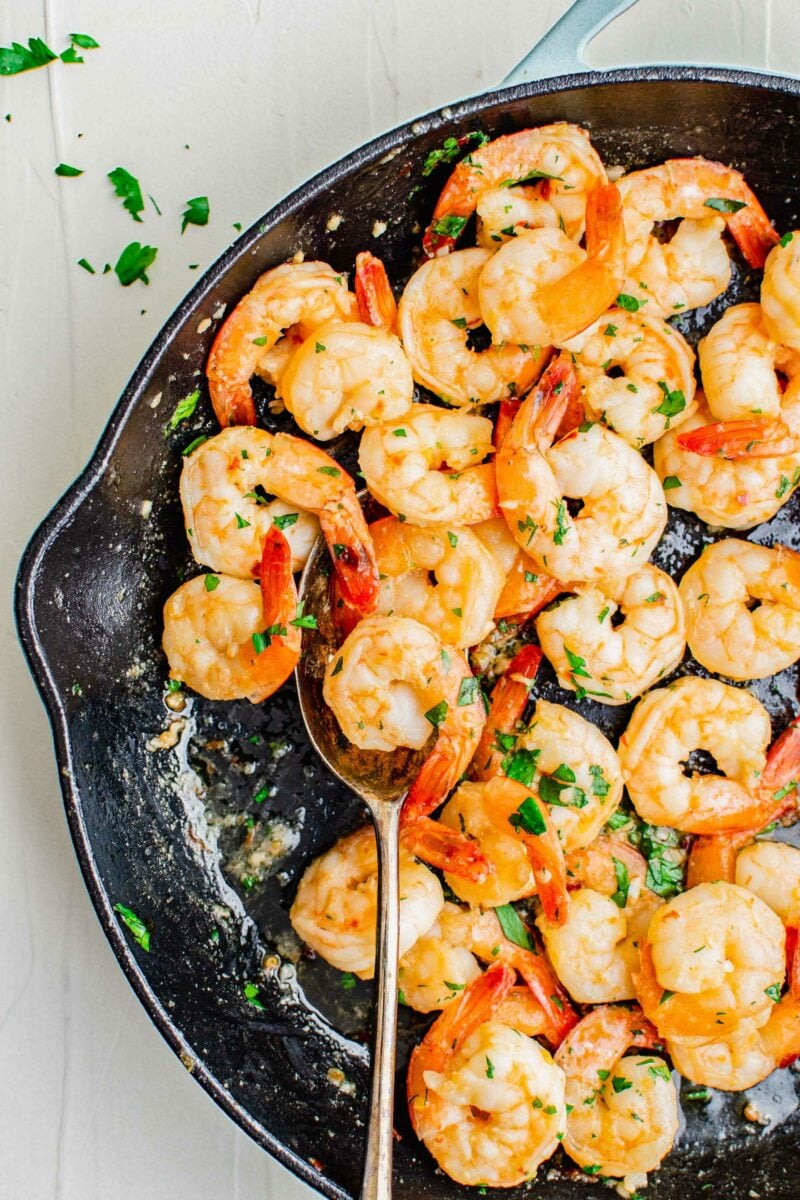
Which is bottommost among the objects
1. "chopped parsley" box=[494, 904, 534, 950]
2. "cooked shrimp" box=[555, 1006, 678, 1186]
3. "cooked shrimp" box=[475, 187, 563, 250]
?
"cooked shrimp" box=[555, 1006, 678, 1186]

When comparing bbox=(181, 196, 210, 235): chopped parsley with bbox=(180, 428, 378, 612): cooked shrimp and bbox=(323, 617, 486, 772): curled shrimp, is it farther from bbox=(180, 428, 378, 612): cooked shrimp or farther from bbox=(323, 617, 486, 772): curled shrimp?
bbox=(323, 617, 486, 772): curled shrimp

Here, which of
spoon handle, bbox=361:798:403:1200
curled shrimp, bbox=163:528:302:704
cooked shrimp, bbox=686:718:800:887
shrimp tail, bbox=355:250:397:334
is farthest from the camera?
cooked shrimp, bbox=686:718:800:887

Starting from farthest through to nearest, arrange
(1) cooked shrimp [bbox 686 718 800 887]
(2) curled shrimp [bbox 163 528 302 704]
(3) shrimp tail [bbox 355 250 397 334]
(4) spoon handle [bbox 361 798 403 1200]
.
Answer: (1) cooked shrimp [bbox 686 718 800 887]
(3) shrimp tail [bbox 355 250 397 334]
(2) curled shrimp [bbox 163 528 302 704]
(4) spoon handle [bbox 361 798 403 1200]

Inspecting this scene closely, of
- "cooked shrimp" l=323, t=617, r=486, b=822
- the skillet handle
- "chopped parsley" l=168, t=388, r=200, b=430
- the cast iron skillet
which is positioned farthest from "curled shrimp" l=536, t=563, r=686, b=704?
the skillet handle

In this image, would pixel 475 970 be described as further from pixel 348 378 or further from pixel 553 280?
pixel 553 280

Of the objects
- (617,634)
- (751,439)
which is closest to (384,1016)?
(617,634)

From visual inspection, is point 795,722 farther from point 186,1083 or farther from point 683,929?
point 186,1083

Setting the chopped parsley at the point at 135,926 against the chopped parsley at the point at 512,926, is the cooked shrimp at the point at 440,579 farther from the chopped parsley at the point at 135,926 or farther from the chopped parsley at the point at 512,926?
the chopped parsley at the point at 135,926
